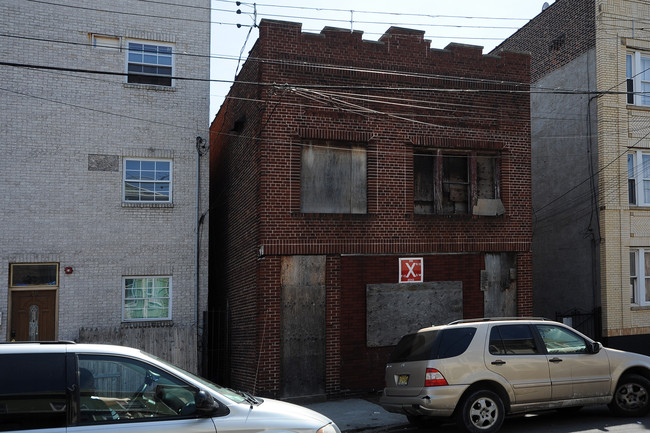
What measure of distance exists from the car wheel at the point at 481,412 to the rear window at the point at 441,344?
2.30ft

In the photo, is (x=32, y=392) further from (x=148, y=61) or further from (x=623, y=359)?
(x=148, y=61)

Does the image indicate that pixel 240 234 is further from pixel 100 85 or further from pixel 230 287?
pixel 100 85

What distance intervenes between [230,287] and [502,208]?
7.16 meters

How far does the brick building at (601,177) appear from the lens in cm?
1755

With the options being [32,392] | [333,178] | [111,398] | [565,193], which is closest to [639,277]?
[565,193]

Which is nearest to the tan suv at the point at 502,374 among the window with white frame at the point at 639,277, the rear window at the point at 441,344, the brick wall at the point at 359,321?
the rear window at the point at 441,344

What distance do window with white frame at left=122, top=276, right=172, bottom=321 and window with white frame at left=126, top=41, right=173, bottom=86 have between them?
15.6 ft

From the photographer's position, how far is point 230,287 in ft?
53.8

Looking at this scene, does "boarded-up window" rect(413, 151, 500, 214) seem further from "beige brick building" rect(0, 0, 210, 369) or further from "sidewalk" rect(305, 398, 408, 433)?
"beige brick building" rect(0, 0, 210, 369)

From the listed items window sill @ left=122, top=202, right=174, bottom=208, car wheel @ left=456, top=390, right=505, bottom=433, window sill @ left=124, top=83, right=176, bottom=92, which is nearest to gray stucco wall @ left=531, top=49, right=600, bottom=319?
car wheel @ left=456, top=390, right=505, bottom=433

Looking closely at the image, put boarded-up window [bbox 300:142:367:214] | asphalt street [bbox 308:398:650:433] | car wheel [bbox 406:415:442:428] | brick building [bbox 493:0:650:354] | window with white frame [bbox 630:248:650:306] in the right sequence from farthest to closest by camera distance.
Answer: window with white frame [bbox 630:248:650:306], brick building [bbox 493:0:650:354], boarded-up window [bbox 300:142:367:214], car wheel [bbox 406:415:442:428], asphalt street [bbox 308:398:650:433]

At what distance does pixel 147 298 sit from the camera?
14820 mm

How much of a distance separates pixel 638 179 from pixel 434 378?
11.9 metres

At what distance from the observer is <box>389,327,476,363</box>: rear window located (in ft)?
31.3
